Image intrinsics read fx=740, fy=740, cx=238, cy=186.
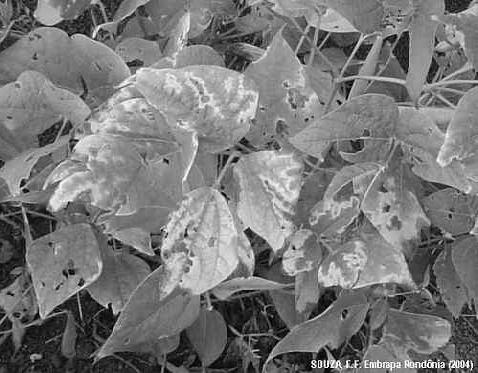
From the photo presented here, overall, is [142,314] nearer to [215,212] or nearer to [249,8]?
[215,212]

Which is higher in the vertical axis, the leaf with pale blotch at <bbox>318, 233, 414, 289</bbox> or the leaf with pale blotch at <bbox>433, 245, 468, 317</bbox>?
the leaf with pale blotch at <bbox>318, 233, 414, 289</bbox>

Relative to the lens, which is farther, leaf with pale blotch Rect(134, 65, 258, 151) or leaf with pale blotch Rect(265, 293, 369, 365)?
leaf with pale blotch Rect(265, 293, 369, 365)

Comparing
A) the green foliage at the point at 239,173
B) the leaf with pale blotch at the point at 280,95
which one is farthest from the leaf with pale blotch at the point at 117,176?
the leaf with pale blotch at the point at 280,95

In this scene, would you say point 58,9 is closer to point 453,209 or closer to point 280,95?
point 280,95

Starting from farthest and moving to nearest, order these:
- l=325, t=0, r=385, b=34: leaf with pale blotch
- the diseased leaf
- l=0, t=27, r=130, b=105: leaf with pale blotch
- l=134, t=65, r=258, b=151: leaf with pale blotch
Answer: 1. the diseased leaf
2. l=0, t=27, r=130, b=105: leaf with pale blotch
3. l=325, t=0, r=385, b=34: leaf with pale blotch
4. l=134, t=65, r=258, b=151: leaf with pale blotch

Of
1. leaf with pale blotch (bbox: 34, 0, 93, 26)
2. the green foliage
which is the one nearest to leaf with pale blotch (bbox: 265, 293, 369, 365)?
the green foliage

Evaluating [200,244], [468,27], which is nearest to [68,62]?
[200,244]

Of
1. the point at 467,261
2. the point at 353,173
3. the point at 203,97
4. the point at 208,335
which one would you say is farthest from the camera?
the point at 208,335

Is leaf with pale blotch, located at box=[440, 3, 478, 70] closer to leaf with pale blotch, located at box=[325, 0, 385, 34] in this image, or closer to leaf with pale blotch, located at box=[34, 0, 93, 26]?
leaf with pale blotch, located at box=[325, 0, 385, 34]
